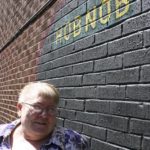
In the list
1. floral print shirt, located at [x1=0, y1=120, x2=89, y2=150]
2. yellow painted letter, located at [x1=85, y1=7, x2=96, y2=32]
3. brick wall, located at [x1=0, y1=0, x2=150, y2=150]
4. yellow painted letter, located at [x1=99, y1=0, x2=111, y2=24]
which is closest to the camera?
floral print shirt, located at [x1=0, y1=120, x2=89, y2=150]

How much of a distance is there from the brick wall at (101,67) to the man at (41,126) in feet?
1.56

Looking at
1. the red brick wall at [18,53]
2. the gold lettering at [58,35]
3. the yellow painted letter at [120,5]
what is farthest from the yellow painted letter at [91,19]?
the red brick wall at [18,53]

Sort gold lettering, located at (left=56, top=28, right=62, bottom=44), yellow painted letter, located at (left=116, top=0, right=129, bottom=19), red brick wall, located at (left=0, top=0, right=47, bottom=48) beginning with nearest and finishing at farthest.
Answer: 1. yellow painted letter, located at (left=116, top=0, right=129, bottom=19)
2. gold lettering, located at (left=56, top=28, right=62, bottom=44)
3. red brick wall, located at (left=0, top=0, right=47, bottom=48)

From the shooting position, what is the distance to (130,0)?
9.77 ft

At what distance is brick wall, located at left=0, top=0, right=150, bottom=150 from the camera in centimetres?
280

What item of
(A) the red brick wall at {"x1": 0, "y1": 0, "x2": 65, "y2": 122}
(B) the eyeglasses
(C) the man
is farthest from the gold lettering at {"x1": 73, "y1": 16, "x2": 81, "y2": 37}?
(B) the eyeglasses

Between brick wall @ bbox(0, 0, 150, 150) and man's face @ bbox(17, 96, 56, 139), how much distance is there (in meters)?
0.62

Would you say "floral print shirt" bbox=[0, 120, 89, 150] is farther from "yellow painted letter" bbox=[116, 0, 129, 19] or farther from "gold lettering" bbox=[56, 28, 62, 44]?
"gold lettering" bbox=[56, 28, 62, 44]

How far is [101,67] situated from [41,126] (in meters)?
1.05

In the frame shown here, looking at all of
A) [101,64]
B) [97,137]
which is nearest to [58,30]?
[101,64]

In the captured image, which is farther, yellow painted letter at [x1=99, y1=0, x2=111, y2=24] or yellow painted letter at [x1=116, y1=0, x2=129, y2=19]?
yellow painted letter at [x1=99, y1=0, x2=111, y2=24]

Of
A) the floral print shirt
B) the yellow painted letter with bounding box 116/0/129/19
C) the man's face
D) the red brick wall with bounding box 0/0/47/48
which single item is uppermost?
the red brick wall with bounding box 0/0/47/48

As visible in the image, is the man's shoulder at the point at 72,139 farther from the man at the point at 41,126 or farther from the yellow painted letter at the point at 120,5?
the yellow painted letter at the point at 120,5

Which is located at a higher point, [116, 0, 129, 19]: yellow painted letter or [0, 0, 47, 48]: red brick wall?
[0, 0, 47, 48]: red brick wall
